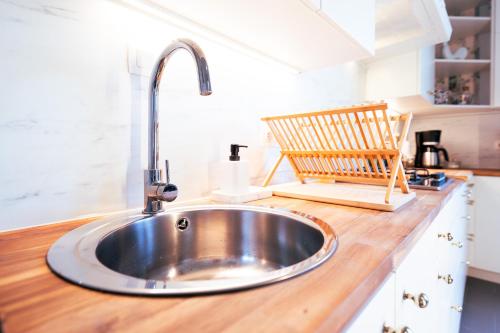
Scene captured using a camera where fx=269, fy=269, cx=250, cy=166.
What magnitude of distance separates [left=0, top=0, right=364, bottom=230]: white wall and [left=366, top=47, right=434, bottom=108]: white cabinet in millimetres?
1329

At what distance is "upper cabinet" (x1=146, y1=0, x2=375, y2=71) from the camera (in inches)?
27.2

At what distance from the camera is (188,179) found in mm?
838

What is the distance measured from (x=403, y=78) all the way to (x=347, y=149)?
3.84ft

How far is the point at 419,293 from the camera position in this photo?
1.99 feet

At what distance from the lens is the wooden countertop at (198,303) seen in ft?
0.79

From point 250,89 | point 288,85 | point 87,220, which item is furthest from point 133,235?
point 288,85

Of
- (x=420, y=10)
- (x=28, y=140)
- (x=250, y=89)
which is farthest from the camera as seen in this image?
(x=420, y=10)

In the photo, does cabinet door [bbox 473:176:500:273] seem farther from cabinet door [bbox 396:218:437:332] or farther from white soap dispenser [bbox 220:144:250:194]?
white soap dispenser [bbox 220:144:250:194]

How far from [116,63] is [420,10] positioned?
128 centimetres

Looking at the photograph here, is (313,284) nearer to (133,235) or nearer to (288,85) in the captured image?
(133,235)

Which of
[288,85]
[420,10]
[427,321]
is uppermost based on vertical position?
[420,10]

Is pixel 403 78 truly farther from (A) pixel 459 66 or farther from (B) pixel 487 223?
(B) pixel 487 223

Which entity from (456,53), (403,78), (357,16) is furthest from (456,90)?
(357,16)

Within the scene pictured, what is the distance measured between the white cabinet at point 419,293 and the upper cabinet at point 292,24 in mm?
634
